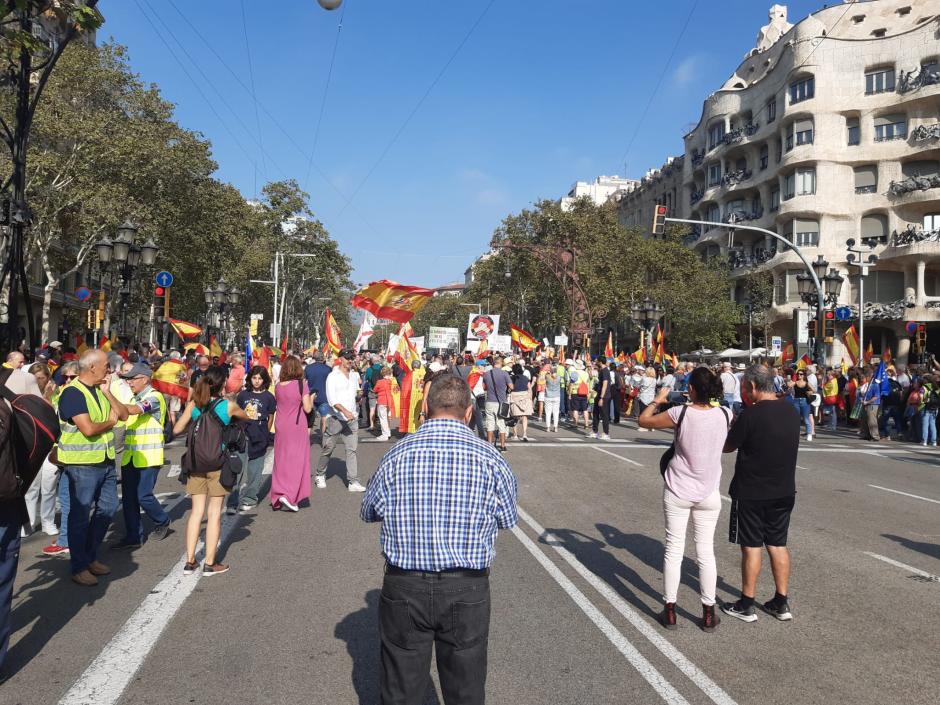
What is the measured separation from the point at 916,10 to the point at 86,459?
55.5 m

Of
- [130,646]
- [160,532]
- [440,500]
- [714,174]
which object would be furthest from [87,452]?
[714,174]

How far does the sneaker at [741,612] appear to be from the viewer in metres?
5.31

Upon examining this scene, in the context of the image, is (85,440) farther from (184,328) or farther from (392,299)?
(184,328)

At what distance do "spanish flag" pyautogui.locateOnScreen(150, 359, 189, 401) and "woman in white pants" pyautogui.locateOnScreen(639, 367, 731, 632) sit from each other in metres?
7.95

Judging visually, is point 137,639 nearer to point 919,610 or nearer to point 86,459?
point 86,459

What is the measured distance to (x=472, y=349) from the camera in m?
33.9

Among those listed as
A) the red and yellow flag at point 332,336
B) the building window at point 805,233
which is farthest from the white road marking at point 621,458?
the building window at point 805,233

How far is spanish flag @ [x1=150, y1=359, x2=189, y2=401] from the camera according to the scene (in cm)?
1116

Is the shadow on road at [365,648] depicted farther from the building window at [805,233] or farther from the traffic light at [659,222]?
the building window at [805,233]

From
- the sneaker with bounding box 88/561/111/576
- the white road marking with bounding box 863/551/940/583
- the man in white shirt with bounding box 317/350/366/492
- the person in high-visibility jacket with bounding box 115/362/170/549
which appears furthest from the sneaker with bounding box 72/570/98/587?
the white road marking with bounding box 863/551/940/583

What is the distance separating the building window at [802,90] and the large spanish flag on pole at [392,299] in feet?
127

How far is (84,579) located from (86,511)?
505mm

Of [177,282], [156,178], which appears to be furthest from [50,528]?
[177,282]

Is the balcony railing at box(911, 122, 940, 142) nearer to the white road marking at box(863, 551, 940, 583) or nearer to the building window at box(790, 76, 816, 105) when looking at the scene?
the building window at box(790, 76, 816, 105)
